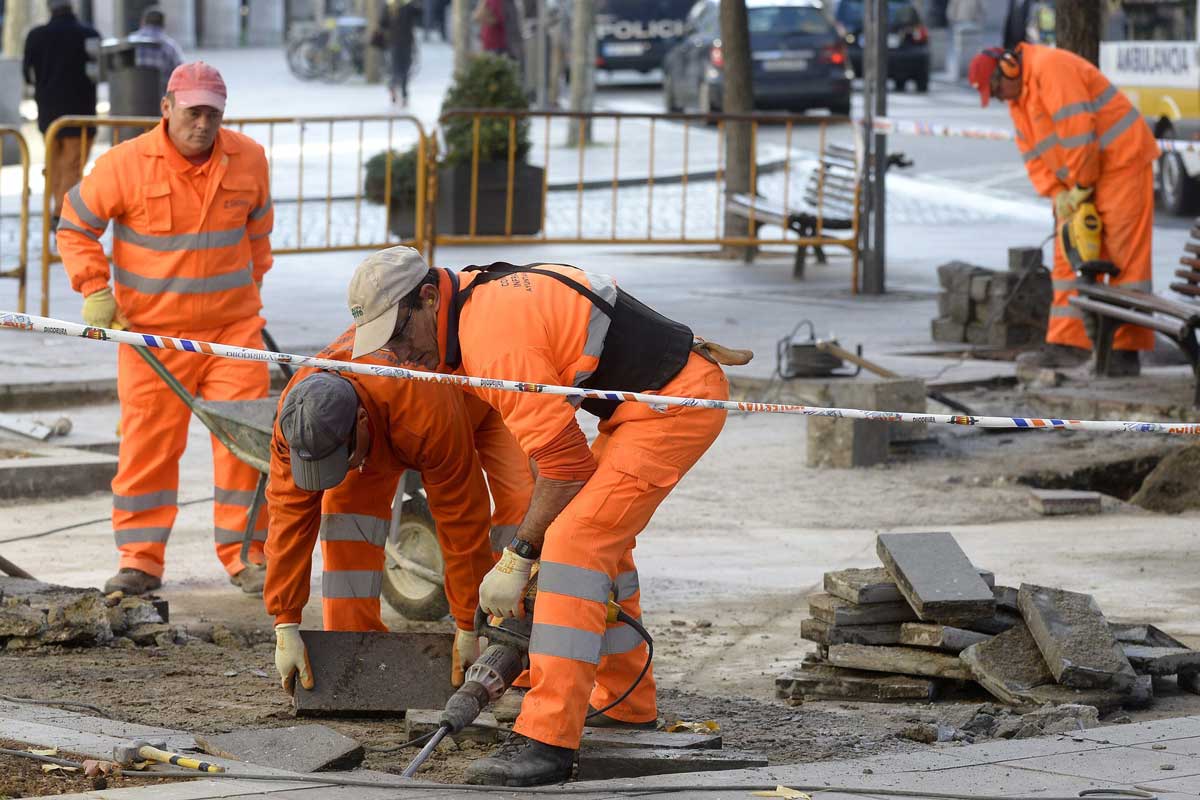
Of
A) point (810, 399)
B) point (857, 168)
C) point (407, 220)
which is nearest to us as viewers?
point (810, 399)

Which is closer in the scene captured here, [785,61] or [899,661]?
[899,661]

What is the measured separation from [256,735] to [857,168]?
33.6 feet

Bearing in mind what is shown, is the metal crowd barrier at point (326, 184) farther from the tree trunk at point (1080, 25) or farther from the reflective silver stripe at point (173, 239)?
the tree trunk at point (1080, 25)

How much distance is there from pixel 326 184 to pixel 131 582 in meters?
13.9

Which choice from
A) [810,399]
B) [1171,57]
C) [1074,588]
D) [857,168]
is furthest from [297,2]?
[1074,588]

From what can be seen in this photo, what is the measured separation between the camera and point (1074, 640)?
5.66 metres

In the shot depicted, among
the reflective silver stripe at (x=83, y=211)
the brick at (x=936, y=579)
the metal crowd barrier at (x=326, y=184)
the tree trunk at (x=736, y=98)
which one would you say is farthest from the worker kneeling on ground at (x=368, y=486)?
the tree trunk at (x=736, y=98)

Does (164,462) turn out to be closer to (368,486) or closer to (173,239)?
(173,239)

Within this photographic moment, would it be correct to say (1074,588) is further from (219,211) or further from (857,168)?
(857,168)

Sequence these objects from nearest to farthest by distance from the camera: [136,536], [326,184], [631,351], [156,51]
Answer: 1. [631,351]
2. [136,536]
3. [156,51]
4. [326,184]

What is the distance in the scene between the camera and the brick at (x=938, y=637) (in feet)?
19.0

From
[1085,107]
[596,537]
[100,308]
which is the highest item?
[1085,107]

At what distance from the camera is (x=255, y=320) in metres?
7.33

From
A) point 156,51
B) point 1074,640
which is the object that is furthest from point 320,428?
point 156,51
